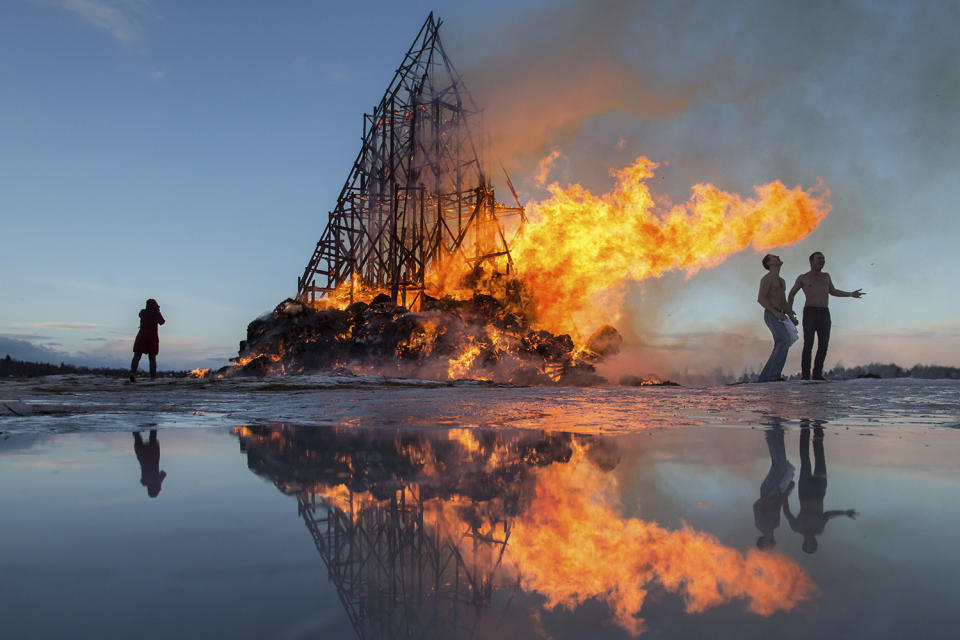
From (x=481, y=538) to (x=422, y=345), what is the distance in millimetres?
19782

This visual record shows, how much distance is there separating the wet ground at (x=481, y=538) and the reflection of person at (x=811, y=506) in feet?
0.04

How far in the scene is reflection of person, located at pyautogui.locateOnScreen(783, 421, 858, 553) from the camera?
1.60 metres

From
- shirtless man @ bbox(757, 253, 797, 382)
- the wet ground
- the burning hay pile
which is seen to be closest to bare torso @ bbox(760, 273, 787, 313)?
shirtless man @ bbox(757, 253, 797, 382)

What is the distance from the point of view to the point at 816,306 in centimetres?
1114

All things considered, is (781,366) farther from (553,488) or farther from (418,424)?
(553,488)

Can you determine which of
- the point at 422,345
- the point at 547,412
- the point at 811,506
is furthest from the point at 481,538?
the point at 422,345

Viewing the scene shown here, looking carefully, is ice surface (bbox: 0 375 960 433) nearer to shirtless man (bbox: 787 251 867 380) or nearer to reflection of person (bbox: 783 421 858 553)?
reflection of person (bbox: 783 421 858 553)

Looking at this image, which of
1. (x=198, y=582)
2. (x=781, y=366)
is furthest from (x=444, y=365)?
(x=198, y=582)

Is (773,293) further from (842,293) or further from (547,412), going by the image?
(547,412)

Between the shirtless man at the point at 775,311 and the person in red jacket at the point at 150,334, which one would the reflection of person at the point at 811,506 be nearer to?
the shirtless man at the point at 775,311

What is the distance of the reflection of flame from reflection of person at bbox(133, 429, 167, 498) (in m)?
1.46

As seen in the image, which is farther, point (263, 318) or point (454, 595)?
point (263, 318)

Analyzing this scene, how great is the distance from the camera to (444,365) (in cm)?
2088

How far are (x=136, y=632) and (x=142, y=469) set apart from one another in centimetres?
189
